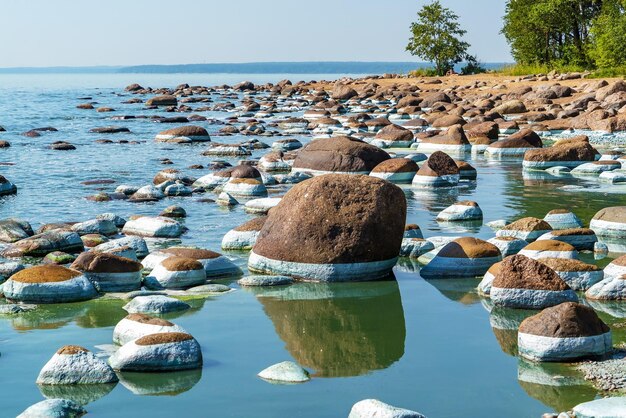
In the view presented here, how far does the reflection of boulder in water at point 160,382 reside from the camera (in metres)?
6.69

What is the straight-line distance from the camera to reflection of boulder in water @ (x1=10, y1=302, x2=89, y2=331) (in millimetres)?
8406

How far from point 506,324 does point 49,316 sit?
13.1 feet

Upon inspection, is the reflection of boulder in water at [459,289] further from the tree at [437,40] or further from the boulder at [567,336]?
the tree at [437,40]

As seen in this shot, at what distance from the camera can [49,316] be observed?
8688 millimetres

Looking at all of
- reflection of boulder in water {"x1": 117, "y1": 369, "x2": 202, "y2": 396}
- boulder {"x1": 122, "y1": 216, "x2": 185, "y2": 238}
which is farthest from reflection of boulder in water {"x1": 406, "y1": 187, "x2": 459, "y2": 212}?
reflection of boulder in water {"x1": 117, "y1": 369, "x2": 202, "y2": 396}

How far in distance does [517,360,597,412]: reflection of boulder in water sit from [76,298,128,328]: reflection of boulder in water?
3.53 meters

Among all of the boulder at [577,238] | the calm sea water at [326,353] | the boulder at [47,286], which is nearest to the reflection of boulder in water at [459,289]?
the calm sea water at [326,353]

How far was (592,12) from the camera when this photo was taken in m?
56.9

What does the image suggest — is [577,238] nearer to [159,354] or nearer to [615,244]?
[615,244]

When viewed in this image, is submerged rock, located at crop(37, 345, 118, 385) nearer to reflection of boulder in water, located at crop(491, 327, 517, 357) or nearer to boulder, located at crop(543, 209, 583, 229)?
reflection of boulder in water, located at crop(491, 327, 517, 357)

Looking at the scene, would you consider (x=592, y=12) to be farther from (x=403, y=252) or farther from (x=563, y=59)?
(x=403, y=252)

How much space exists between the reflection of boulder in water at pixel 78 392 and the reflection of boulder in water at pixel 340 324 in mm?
1514

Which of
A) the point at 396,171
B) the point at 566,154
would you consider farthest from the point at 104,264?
the point at 566,154

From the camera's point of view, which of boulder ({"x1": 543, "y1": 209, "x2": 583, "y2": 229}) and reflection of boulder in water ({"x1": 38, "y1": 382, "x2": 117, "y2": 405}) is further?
boulder ({"x1": 543, "y1": 209, "x2": 583, "y2": 229})
